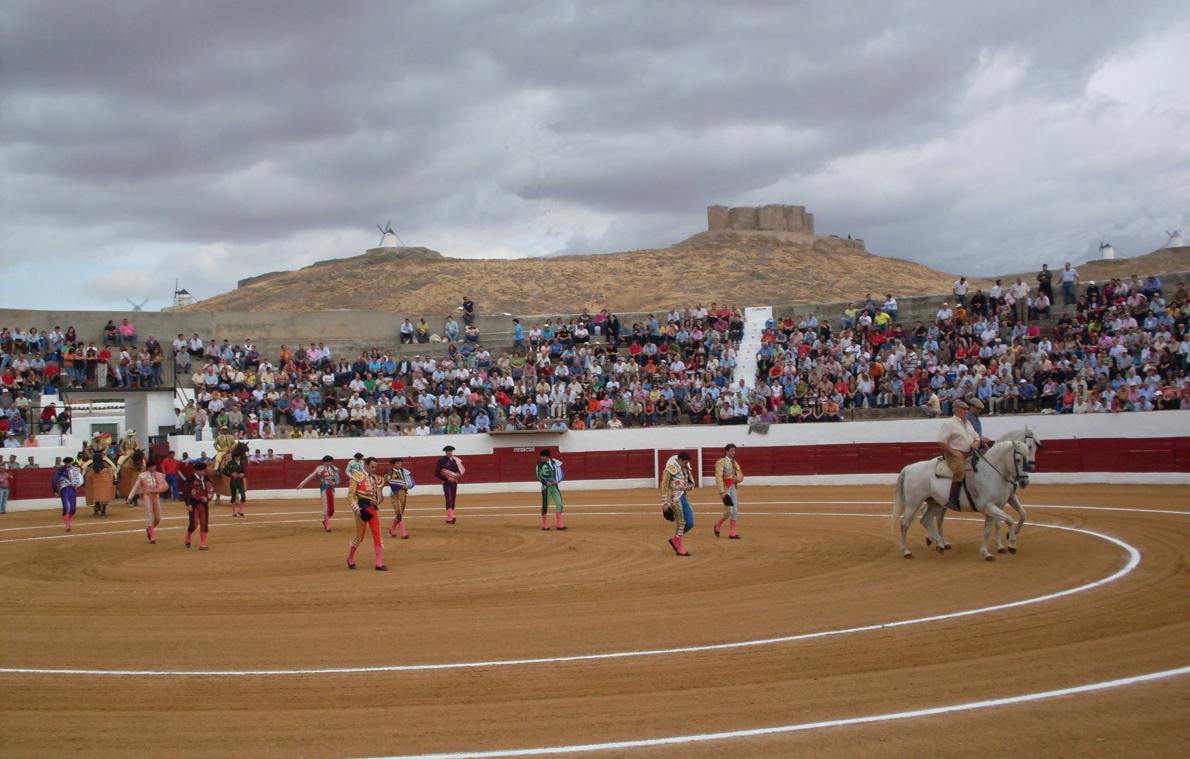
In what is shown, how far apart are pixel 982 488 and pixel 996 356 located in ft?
56.6

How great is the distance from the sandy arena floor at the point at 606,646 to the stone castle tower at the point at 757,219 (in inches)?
2876

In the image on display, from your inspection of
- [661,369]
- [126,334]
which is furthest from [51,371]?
[661,369]

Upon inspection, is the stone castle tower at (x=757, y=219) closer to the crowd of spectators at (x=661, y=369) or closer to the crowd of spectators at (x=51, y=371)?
the crowd of spectators at (x=661, y=369)

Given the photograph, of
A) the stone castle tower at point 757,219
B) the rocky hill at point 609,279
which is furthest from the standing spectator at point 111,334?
the stone castle tower at point 757,219

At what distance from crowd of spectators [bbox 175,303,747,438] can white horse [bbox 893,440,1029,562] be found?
1665cm

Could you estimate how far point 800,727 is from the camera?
7711 mm

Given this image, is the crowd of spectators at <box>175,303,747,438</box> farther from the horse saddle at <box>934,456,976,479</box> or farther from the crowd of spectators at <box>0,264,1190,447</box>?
the horse saddle at <box>934,456,976,479</box>

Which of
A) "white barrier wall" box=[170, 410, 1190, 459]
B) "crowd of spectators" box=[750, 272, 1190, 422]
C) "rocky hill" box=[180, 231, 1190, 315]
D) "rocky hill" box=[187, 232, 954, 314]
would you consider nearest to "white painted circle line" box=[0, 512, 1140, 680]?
"white barrier wall" box=[170, 410, 1190, 459]

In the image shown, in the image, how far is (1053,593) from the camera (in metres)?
12.3

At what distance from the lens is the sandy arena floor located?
7.71 m

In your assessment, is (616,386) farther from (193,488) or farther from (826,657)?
(826,657)

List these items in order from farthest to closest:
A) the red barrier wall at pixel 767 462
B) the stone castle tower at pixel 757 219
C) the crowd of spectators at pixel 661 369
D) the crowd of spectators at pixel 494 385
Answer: the stone castle tower at pixel 757 219 → the crowd of spectators at pixel 494 385 → the crowd of spectators at pixel 661 369 → the red barrier wall at pixel 767 462

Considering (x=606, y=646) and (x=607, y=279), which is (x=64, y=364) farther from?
(x=607, y=279)

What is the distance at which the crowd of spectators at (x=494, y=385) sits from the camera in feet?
115
